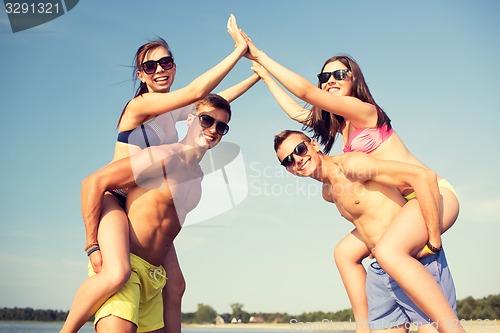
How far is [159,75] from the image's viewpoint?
6160 millimetres

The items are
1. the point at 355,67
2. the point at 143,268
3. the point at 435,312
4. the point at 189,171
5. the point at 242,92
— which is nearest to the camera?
the point at 435,312

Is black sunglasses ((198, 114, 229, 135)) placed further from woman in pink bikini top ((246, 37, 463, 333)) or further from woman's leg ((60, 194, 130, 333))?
woman's leg ((60, 194, 130, 333))

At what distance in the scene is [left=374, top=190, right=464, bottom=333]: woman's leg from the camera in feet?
17.4

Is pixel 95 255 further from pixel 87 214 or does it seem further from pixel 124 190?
pixel 124 190

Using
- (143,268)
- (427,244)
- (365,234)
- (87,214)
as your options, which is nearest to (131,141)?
(87,214)

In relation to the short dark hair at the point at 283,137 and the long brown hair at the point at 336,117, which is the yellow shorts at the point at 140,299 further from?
the long brown hair at the point at 336,117

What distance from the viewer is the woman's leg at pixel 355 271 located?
21.1ft

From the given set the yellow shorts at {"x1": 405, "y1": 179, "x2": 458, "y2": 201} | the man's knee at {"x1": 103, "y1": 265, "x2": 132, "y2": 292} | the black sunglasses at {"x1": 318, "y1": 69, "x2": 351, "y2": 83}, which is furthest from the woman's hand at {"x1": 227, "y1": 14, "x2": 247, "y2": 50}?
the man's knee at {"x1": 103, "y1": 265, "x2": 132, "y2": 292}

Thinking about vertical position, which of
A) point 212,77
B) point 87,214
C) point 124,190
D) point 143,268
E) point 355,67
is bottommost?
point 143,268

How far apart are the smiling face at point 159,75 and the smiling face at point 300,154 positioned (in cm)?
149

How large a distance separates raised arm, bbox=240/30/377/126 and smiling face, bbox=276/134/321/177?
526mm

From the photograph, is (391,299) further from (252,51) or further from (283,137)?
(252,51)

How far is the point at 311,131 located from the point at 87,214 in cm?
292

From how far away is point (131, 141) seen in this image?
19.0 ft
